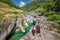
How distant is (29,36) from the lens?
66.7 ft

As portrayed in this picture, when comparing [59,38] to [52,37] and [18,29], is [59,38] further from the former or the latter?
[18,29]

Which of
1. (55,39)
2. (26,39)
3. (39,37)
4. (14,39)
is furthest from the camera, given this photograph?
(14,39)

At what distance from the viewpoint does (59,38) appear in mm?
23750

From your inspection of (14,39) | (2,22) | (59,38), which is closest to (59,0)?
(14,39)

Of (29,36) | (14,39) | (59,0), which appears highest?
(59,0)

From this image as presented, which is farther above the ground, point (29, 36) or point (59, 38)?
point (29, 36)

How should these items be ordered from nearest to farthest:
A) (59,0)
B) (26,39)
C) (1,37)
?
(26,39) → (1,37) → (59,0)

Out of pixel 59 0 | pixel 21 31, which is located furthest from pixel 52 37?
pixel 59 0

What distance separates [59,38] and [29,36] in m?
5.84

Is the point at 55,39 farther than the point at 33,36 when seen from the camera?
Yes

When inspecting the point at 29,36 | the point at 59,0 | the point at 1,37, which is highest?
the point at 59,0

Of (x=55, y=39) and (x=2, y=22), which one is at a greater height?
(x=2, y=22)

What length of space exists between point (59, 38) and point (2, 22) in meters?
15.6

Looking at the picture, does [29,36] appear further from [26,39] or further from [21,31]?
[21,31]
